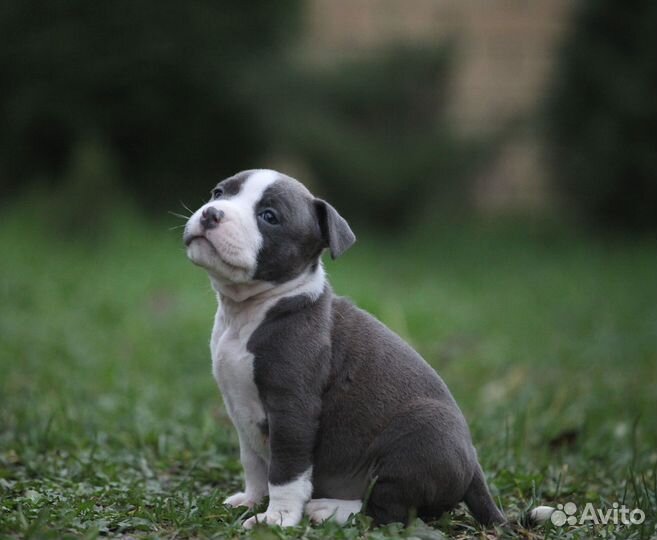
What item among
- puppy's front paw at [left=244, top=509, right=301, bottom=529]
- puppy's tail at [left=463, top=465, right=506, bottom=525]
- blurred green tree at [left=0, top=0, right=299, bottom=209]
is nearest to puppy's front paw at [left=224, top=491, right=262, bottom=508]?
puppy's front paw at [left=244, top=509, right=301, bottom=529]

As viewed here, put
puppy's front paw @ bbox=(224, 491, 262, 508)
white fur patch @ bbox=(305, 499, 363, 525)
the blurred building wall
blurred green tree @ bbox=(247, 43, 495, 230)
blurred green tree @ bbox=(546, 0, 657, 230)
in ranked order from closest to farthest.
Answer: white fur patch @ bbox=(305, 499, 363, 525) → puppy's front paw @ bbox=(224, 491, 262, 508) → blurred green tree @ bbox=(247, 43, 495, 230) → blurred green tree @ bbox=(546, 0, 657, 230) → the blurred building wall

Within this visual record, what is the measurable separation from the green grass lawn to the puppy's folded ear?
107 cm

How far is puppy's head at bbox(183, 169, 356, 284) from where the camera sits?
140 inches

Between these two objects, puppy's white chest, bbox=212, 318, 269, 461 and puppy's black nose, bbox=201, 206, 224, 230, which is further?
puppy's white chest, bbox=212, 318, 269, 461

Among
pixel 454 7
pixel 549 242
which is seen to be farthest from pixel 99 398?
pixel 454 7

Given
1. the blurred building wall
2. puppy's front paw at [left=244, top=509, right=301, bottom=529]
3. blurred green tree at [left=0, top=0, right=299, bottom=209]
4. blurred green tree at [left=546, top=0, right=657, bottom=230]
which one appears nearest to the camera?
puppy's front paw at [left=244, top=509, right=301, bottom=529]

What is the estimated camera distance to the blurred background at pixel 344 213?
201 inches

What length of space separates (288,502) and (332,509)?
0.66ft

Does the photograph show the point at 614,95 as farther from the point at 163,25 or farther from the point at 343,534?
the point at 343,534

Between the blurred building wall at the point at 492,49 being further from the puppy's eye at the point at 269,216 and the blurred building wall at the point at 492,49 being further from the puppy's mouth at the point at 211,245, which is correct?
the puppy's mouth at the point at 211,245

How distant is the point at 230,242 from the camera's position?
3.54 m

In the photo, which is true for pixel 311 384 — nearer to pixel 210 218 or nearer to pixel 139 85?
pixel 210 218

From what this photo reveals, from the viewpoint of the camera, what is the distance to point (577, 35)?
1403 centimetres

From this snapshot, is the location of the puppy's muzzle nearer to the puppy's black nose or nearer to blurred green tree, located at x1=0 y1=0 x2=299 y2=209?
the puppy's black nose
